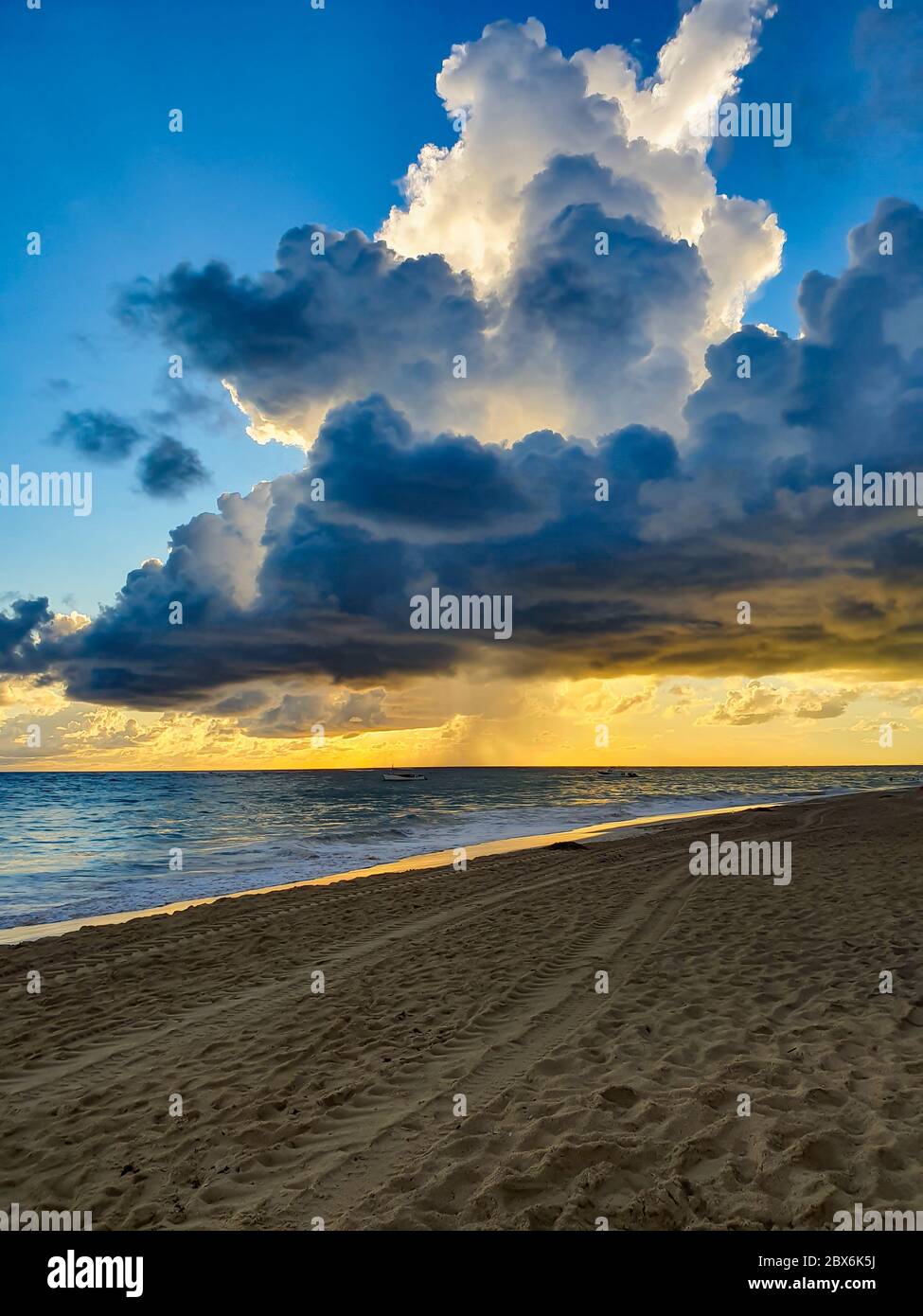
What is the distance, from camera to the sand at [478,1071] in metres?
4.48

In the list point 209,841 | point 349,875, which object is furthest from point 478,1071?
point 209,841

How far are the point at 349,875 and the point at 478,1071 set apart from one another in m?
17.6

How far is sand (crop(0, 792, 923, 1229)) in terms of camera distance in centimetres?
448

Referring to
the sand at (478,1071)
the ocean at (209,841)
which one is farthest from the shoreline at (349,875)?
the sand at (478,1071)

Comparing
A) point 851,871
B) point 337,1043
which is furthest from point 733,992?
point 851,871

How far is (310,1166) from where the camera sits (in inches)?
200

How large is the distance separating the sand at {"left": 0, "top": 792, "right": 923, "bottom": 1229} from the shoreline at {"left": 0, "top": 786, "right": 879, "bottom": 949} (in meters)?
2.61

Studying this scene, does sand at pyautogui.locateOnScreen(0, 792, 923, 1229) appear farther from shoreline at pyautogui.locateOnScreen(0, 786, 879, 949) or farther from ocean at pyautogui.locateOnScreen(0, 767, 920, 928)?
ocean at pyautogui.locateOnScreen(0, 767, 920, 928)

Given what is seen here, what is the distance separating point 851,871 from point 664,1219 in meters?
16.1

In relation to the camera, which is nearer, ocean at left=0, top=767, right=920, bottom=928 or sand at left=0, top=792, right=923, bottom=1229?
sand at left=0, top=792, right=923, bottom=1229

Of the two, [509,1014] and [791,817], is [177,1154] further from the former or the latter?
[791,817]

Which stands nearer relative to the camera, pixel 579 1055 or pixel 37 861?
pixel 579 1055

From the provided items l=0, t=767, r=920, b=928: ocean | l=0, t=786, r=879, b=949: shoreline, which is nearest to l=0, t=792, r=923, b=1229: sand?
l=0, t=786, r=879, b=949: shoreline

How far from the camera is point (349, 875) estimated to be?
23.4 meters
